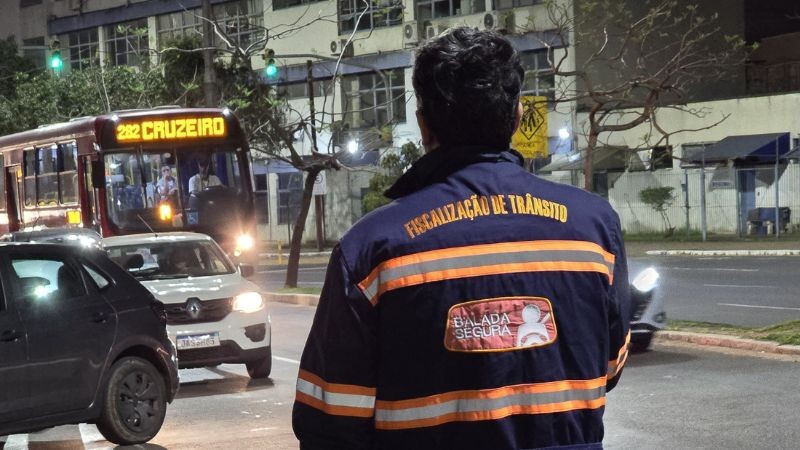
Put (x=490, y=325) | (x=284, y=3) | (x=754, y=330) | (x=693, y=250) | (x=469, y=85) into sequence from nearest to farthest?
(x=490, y=325)
(x=469, y=85)
(x=754, y=330)
(x=693, y=250)
(x=284, y=3)

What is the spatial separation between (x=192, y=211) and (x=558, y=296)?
20268 mm

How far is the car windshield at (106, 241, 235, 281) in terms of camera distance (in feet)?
48.9

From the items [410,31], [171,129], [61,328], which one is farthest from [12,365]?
[410,31]

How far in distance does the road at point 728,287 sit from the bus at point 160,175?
6.62 meters

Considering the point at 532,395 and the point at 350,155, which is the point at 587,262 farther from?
the point at 350,155

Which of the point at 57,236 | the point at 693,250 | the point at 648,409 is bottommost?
the point at 693,250

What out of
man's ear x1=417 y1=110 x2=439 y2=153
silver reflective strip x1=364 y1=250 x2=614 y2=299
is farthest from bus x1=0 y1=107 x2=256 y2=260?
silver reflective strip x1=364 y1=250 x2=614 y2=299

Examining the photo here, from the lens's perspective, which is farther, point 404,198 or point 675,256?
point 675,256

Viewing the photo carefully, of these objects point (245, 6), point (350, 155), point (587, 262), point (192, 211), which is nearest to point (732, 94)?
point (350, 155)

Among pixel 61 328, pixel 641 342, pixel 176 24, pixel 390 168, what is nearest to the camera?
pixel 61 328

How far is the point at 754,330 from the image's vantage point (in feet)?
51.4

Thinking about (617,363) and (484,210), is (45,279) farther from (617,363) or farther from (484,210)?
(484,210)

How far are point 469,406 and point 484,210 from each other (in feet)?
1.39

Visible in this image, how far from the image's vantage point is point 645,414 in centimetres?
1088
